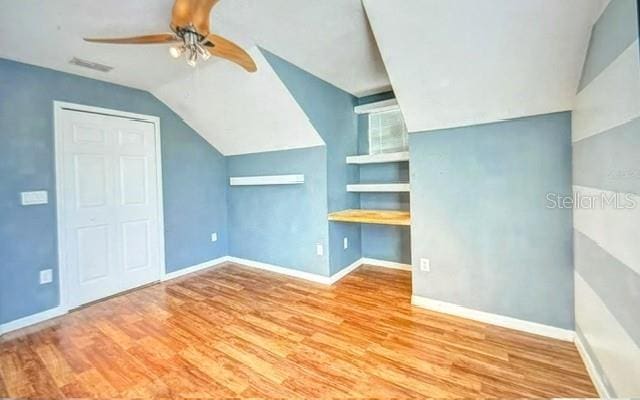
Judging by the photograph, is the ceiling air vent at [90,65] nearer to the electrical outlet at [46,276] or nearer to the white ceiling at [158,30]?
the white ceiling at [158,30]

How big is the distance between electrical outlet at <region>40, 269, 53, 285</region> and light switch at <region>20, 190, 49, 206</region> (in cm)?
65

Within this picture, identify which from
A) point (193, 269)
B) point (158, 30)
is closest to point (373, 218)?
point (158, 30)

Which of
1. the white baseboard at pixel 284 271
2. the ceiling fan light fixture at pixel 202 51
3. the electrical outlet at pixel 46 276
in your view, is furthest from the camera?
the white baseboard at pixel 284 271

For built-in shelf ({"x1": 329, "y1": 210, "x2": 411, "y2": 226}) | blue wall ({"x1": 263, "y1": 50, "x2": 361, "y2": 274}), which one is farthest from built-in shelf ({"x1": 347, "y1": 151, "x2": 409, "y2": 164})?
built-in shelf ({"x1": 329, "y1": 210, "x2": 411, "y2": 226})

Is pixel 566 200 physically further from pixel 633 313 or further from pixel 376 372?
pixel 376 372

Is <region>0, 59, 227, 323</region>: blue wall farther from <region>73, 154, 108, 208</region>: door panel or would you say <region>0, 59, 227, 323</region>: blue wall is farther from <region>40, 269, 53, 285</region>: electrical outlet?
<region>73, 154, 108, 208</region>: door panel

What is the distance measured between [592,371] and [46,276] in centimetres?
440

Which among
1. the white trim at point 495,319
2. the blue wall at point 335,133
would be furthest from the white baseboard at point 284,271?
the white trim at point 495,319

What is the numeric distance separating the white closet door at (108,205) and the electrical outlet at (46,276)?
0.12 meters

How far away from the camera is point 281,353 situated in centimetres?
195

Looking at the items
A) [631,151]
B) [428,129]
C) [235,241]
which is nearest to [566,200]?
[631,151]

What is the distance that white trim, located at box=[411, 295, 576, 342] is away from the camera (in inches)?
80.2

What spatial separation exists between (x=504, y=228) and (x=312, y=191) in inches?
79.2

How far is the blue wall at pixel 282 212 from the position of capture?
3314 mm
